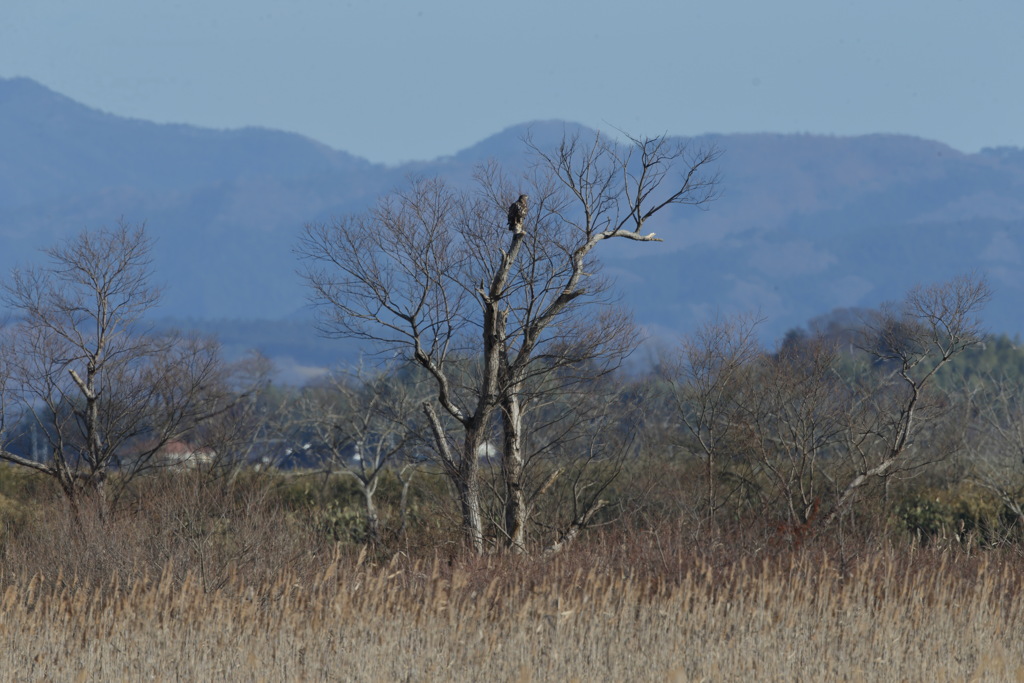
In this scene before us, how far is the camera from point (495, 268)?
23891 millimetres

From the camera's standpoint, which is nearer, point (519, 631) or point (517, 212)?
point (519, 631)

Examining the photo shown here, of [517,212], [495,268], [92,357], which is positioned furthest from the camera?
[92,357]

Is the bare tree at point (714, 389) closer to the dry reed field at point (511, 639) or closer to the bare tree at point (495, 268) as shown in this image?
the bare tree at point (495, 268)

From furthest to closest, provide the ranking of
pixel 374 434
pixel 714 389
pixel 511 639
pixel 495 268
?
pixel 374 434
pixel 714 389
pixel 495 268
pixel 511 639

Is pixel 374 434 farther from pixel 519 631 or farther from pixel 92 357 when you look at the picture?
pixel 519 631

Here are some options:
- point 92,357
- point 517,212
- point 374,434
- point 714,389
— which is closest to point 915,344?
point 714,389

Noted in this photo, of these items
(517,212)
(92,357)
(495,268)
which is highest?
(517,212)

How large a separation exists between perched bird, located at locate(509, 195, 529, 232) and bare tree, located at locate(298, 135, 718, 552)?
1524mm

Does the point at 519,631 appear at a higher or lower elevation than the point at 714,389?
lower

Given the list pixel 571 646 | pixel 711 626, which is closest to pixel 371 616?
pixel 571 646

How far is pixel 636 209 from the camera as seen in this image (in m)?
23.0

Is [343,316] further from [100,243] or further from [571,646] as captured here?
[571,646]

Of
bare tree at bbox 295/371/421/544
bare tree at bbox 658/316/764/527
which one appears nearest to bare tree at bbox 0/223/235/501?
bare tree at bbox 295/371/421/544

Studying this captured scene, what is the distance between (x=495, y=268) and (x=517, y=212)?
3266 mm
